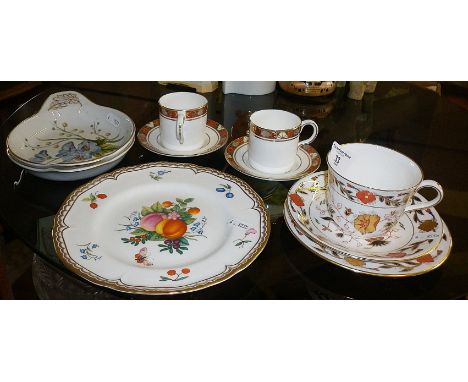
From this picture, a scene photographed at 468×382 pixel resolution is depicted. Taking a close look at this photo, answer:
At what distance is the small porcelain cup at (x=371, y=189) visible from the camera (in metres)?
0.74

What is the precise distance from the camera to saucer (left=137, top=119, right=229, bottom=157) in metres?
1.01

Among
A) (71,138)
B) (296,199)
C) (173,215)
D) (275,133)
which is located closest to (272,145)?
(275,133)

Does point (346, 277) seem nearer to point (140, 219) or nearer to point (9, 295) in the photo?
point (140, 219)

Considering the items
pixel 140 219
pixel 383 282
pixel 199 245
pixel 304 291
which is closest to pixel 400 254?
pixel 383 282

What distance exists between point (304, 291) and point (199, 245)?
0.62ft

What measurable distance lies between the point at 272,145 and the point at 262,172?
0.21 ft

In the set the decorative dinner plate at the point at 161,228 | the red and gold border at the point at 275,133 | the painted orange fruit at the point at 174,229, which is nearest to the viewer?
the decorative dinner plate at the point at 161,228

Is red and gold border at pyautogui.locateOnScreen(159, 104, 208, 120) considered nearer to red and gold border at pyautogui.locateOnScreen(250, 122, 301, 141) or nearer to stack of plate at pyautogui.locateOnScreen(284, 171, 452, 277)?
red and gold border at pyautogui.locateOnScreen(250, 122, 301, 141)

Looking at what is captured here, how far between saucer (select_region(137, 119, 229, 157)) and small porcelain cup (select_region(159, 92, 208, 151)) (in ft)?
0.05

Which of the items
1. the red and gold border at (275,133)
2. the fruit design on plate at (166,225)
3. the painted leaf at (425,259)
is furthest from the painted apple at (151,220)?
the painted leaf at (425,259)

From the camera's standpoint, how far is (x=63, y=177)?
89 centimetres

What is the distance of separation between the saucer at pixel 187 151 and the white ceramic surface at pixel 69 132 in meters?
0.05

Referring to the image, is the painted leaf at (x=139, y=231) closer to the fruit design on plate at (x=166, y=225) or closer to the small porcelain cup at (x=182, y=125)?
the fruit design on plate at (x=166, y=225)

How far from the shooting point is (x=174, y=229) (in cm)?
80
